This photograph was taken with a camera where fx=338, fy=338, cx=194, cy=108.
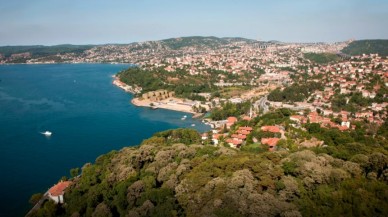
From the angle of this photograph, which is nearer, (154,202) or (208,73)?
(154,202)

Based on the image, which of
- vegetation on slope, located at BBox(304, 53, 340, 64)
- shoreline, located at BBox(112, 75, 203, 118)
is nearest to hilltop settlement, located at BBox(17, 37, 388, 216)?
shoreline, located at BBox(112, 75, 203, 118)

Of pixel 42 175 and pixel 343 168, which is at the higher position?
pixel 343 168

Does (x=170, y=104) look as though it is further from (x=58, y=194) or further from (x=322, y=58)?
(x=322, y=58)

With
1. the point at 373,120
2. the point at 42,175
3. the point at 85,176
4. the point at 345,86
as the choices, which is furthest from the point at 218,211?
the point at 345,86

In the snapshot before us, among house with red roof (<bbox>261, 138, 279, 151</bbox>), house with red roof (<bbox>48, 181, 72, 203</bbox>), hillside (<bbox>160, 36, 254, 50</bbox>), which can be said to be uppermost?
hillside (<bbox>160, 36, 254, 50</bbox>)

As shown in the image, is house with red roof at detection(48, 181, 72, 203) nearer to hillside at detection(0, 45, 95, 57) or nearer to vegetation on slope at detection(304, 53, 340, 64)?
vegetation on slope at detection(304, 53, 340, 64)

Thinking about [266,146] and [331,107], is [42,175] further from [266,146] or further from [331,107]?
[331,107]

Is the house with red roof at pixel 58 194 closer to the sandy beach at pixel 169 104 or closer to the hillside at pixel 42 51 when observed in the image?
the sandy beach at pixel 169 104

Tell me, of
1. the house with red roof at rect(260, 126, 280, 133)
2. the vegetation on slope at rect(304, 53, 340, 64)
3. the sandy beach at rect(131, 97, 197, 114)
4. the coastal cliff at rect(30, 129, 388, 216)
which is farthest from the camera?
the vegetation on slope at rect(304, 53, 340, 64)
